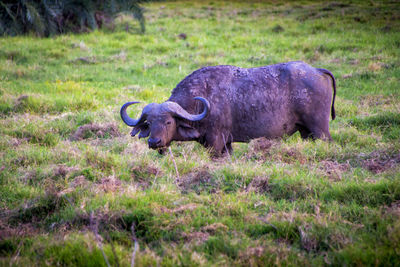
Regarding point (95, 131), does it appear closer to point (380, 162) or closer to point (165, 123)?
point (165, 123)

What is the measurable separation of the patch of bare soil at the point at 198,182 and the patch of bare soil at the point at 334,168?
5.03 ft

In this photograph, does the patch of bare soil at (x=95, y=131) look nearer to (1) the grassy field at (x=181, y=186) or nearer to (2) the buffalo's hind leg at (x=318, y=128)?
(1) the grassy field at (x=181, y=186)

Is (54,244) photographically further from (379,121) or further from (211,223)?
(379,121)

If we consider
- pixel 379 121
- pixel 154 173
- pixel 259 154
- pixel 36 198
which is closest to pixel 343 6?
pixel 379 121

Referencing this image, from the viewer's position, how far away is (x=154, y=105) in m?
5.67

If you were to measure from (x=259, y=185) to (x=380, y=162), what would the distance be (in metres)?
1.90

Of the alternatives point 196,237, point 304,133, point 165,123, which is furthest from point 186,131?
point 196,237

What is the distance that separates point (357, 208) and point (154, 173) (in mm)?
2626

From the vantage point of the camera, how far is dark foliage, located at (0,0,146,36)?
603 inches

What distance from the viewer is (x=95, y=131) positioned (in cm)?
699

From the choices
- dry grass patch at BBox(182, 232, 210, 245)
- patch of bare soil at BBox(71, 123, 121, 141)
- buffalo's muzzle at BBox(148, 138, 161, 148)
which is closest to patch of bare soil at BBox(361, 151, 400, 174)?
dry grass patch at BBox(182, 232, 210, 245)

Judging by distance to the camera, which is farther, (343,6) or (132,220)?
(343,6)

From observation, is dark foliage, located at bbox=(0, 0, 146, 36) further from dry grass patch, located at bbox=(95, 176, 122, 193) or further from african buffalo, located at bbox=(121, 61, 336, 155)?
dry grass patch, located at bbox=(95, 176, 122, 193)

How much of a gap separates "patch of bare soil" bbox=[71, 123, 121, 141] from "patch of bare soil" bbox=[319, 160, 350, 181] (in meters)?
3.90
